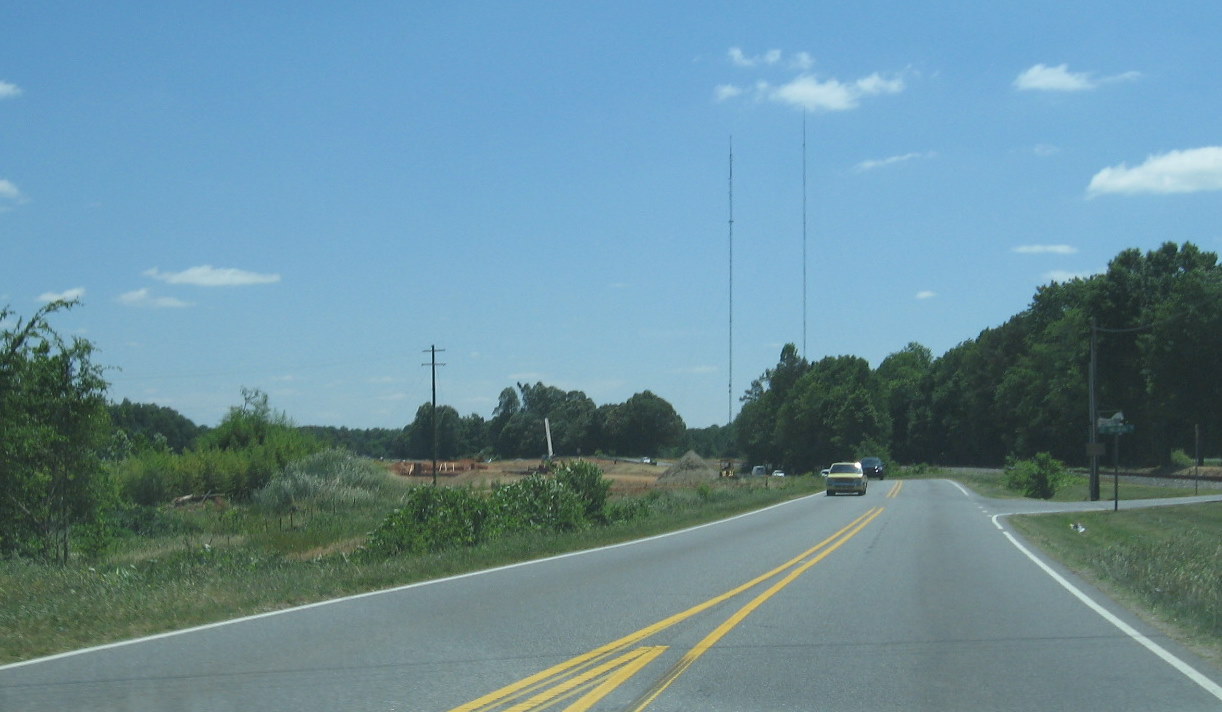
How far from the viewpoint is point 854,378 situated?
144 metres

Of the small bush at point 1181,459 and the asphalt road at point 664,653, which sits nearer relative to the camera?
the asphalt road at point 664,653

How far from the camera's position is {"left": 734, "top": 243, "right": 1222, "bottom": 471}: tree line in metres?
76.4

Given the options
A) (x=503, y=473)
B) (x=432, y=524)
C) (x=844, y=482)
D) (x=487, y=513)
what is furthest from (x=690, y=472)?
(x=432, y=524)

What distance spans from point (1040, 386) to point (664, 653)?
10687cm

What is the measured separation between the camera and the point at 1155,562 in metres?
18.9

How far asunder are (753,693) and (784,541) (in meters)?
16.4

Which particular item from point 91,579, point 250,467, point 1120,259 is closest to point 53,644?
point 91,579

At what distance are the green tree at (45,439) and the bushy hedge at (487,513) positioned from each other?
5.98 m

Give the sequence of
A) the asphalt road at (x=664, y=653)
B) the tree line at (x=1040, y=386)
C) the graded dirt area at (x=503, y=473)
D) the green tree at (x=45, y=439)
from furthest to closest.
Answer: the tree line at (x=1040, y=386) < the graded dirt area at (x=503, y=473) < the green tree at (x=45, y=439) < the asphalt road at (x=664, y=653)

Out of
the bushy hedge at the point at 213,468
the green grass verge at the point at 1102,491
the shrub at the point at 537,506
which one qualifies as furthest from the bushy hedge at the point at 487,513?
the green grass verge at the point at 1102,491

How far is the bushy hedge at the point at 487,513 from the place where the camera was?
81.7 ft

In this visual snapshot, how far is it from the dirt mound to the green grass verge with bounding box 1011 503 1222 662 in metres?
45.3

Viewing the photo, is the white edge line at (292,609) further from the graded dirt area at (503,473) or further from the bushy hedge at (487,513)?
the graded dirt area at (503,473)

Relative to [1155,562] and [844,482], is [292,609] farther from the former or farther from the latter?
[844,482]
